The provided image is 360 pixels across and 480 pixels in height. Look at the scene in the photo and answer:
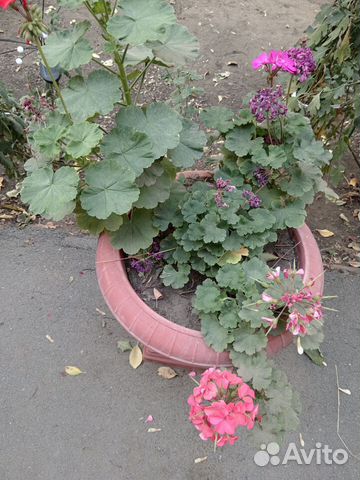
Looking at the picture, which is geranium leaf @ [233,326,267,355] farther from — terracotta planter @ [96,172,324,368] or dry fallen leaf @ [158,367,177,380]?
dry fallen leaf @ [158,367,177,380]

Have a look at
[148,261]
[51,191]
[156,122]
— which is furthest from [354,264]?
[51,191]

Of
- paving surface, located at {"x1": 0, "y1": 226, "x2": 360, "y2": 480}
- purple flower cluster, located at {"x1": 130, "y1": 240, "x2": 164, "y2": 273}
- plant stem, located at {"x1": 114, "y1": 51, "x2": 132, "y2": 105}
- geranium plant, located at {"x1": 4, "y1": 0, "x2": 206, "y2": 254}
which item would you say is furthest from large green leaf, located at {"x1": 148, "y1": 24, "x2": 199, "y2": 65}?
paving surface, located at {"x1": 0, "y1": 226, "x2": 360, "y2": 480}

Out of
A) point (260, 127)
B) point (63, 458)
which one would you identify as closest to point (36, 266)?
point (63, 458)

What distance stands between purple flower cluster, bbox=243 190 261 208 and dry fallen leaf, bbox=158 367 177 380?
2.67 ft

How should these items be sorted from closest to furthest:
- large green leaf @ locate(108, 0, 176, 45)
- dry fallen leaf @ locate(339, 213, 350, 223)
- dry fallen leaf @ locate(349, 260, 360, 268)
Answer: large green leaf @ locate(108, 0, 176, 45) → dry fallen leaf @ locate(349, 260, 360, 268) → dry fallen leaf @ locate(339, 213, 350, 223)

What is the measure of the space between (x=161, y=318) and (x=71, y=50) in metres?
0.90

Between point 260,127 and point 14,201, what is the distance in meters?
1.45

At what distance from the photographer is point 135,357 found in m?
1.97

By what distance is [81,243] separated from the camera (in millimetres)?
2344

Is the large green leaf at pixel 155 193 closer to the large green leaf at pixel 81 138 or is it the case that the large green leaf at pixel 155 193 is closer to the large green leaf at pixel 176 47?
the large green leaf at pixel 81 138

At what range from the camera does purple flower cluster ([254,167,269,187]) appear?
1656mm

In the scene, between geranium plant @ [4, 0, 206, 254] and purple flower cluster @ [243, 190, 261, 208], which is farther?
purple flower cluster @ [243, 190, 261, 208]

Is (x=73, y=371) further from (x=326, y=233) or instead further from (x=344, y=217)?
(x=344, y=217)

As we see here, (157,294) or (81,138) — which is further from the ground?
(81,138)
